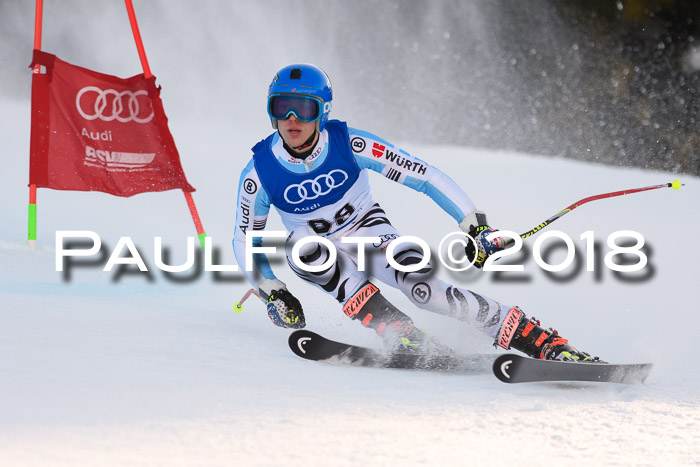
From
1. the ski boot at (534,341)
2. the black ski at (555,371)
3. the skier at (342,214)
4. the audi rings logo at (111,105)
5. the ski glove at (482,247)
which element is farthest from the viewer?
the audi rings logo at (111,105)

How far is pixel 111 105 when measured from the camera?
5.93 metres

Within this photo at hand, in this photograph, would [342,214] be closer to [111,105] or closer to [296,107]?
[296,107]

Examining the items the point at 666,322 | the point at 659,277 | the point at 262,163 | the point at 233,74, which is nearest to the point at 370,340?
the point at 262,163

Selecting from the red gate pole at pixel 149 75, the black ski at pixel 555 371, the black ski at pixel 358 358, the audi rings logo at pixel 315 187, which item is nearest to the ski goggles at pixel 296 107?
the audi rings logo at pixel 315 187

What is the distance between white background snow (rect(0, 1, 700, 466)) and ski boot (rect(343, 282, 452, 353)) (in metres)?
0.40

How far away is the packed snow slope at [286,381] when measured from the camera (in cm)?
232

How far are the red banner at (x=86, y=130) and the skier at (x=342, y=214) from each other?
7.25ft

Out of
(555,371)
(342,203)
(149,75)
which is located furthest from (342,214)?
(149,75)

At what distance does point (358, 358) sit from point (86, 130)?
3386mm

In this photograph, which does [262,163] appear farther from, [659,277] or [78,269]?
[659,277]

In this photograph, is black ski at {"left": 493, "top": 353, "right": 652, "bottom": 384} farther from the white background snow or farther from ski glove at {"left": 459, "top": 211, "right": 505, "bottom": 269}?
ski glove at {"left": 459, "top": 211, "right": 505, "bottom": 269}

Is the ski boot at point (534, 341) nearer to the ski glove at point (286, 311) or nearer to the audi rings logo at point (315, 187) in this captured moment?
the ski glove at point (286, 311)

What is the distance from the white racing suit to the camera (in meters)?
3.92

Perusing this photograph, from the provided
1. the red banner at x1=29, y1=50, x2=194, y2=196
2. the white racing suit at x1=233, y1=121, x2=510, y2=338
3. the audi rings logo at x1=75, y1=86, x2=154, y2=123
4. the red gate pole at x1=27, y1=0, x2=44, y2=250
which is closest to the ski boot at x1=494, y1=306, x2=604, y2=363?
the white racing suit at x1=233, y1=121, x2=510, y2=338
